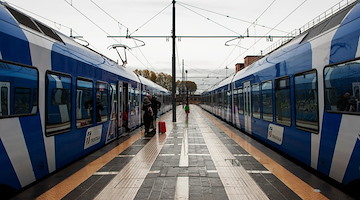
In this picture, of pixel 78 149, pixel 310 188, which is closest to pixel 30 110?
pixel 78 149

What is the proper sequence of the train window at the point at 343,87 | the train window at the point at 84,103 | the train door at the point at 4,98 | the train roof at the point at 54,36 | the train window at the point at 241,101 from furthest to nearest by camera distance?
the train window at the point at 241,101
the train window at the point at 84,103
the train roof at the point at 54,36
the train window at the point at 343,87
the train door at the point at 4,98

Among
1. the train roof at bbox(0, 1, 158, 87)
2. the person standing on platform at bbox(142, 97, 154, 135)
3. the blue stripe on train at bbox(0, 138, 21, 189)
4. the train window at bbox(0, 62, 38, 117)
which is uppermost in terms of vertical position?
the train roof at bbox(0, 1, 158, 87)

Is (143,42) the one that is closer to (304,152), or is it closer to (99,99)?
(99,99)

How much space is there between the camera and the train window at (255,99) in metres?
10.7

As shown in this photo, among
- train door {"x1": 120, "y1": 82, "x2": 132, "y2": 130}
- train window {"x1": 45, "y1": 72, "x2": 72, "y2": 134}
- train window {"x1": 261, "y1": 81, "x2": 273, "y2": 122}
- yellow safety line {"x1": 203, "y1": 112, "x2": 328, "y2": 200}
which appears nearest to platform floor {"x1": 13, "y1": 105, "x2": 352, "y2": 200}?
yellow safety line {"x1": 203, "y1": 112, "x2": 328, "y2": 200}

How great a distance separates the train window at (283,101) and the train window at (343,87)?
2.05 meters

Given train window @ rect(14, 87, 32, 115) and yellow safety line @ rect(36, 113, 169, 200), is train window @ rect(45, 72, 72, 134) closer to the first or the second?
train window @ rect(14, 87, 32, 115)

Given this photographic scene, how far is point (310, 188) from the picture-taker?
205 inches

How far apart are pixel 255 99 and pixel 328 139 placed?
5.88 m

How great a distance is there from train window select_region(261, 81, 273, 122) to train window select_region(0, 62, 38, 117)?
21.7ft

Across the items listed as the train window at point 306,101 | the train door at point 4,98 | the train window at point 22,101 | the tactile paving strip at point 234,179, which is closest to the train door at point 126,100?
the tactile paving strip at point 234,179

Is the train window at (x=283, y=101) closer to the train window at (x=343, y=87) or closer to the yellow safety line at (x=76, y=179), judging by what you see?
the train window at (x=343, y=87)

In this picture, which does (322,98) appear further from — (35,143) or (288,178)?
(35,143)

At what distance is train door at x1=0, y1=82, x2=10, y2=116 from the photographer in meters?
4.51
